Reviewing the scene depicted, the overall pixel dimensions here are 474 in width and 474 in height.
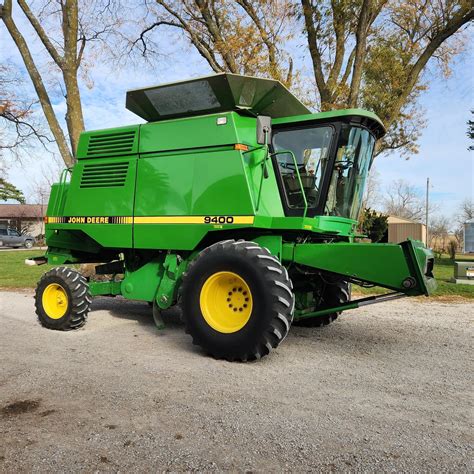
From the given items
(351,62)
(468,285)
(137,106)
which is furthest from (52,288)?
(351,62)

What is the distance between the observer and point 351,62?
14500 millimetres

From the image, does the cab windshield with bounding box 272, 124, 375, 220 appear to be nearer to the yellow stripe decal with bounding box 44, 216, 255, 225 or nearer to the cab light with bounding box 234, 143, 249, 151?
the cab light with bounding box 234, 143, 249, 151

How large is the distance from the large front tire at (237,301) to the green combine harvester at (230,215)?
0.04 feet

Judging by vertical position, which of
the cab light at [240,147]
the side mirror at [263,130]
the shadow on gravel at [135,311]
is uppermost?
the side mirror at [263,130]

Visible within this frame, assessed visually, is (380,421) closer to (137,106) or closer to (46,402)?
(46,402)

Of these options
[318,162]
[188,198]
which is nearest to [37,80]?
[188,198]

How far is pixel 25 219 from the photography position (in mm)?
50188

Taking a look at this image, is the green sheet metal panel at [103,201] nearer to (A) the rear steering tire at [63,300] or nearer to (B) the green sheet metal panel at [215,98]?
(A) the rear steering tire at [63,300]

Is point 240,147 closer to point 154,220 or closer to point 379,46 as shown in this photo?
point 154,220

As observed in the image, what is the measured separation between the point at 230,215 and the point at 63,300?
9.94 feet

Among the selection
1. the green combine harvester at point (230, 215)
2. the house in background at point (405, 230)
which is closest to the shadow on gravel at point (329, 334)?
the green combine harvester at point (230, 215)

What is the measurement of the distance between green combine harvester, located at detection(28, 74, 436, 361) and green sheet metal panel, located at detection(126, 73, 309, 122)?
0.7 inches

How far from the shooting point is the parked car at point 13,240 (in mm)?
37306

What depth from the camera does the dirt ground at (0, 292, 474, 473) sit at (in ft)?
8.89
